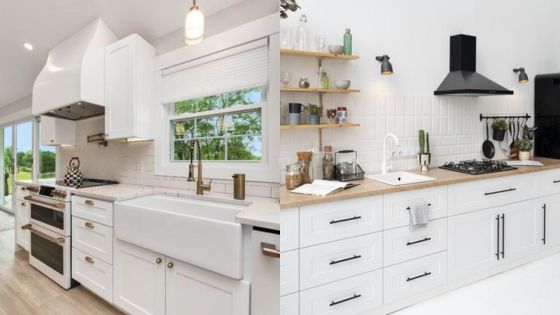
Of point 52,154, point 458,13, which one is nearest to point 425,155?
point 458,13

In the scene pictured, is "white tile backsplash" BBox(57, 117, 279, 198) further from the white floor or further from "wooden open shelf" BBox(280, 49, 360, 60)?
the white floor

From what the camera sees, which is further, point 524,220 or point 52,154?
point 524,220

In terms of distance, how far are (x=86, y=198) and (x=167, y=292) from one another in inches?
7.2

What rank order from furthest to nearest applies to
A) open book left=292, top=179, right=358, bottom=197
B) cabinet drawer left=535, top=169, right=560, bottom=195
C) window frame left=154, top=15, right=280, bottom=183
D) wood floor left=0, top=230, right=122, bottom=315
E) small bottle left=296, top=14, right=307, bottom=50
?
1. cabinet drawer left=535, top=169, right=560, bottom=195
2. open book left=292, top=179, right=358, bottom=197
3. small bottle left=296, top=14, right=307, bottom=50
4. window frame left=154, top=15, right=280, bottom=183
5. wood floor left=0, top=230, right=122, bottom=315

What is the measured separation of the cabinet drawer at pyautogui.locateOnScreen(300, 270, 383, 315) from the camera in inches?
32.3

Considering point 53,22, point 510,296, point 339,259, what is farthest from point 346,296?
point 53,22

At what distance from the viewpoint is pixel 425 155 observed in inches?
47.1

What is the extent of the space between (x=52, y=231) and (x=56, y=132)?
15cm

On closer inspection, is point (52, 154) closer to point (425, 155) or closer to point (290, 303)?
point (290, 303)

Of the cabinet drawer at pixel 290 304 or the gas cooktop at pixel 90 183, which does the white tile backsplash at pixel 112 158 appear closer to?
the gas cooktop at pixel 90 183

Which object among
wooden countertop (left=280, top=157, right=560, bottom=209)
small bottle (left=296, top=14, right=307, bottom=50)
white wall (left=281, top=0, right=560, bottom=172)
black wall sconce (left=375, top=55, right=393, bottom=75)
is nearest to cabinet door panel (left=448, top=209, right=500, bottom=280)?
wooden countertop (left=280, top=157, right=560, bottom=209)

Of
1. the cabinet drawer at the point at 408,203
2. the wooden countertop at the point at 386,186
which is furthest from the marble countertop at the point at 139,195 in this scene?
the cabinet drawer at the point at 408,203

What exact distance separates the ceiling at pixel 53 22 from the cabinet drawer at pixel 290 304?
67 cm

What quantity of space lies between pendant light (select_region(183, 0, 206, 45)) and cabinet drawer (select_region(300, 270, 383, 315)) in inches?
25.7
